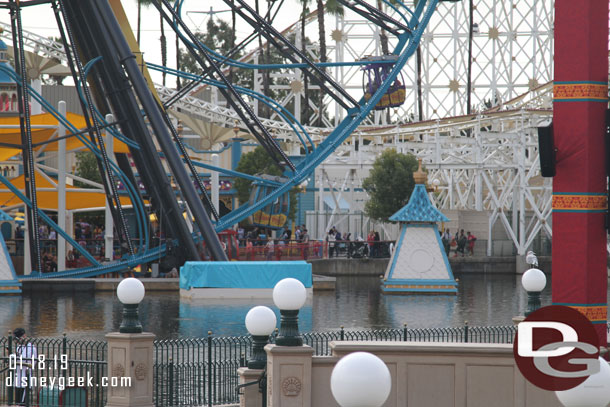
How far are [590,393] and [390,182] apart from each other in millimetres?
42317

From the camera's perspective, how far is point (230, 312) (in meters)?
26.1

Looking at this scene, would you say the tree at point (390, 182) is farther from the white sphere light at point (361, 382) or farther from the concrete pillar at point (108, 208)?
the white sphere light at point (361, 382)

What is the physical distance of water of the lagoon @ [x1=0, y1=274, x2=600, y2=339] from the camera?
22.6 m

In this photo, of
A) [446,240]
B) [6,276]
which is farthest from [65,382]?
[446,240]

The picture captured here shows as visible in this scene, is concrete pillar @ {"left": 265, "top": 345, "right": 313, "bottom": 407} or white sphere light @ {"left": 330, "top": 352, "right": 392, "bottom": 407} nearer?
white sphere light @ {"left": 330, "top": 352, "right": 392, "bottom": 407}

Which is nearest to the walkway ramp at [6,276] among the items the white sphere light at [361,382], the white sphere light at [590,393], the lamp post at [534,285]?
the lamp post at [534,285]

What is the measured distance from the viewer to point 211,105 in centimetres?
5569

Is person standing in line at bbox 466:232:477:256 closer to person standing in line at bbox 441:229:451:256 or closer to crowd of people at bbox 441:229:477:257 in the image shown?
crowd of people at bbox 441:229:477:257

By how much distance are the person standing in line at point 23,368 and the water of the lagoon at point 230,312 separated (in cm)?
746

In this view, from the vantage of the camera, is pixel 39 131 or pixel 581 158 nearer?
pixel 581 158

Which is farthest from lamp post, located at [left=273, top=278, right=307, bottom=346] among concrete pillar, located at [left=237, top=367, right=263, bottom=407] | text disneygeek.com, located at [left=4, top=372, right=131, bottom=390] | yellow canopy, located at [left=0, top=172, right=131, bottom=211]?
yellow canopy, located at [left=0, top=172, right=131, bottom=211]

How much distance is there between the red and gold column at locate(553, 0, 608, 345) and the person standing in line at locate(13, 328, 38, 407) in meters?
6.08

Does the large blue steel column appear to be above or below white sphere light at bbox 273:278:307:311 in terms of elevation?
above

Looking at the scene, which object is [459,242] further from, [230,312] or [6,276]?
[230,312]
